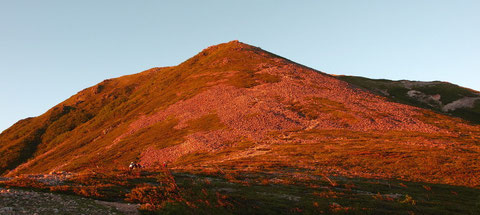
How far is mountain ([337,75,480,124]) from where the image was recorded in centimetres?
11094

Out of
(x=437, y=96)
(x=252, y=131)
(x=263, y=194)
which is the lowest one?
(x=263, y=194)

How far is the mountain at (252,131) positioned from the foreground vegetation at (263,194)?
8273 millimetres

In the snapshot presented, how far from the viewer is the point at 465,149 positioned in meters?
54.5

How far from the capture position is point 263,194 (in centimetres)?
2659

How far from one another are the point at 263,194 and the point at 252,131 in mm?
51691

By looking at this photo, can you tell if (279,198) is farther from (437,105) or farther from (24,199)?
(437,105)

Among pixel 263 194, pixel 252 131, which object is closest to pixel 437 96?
pixel 252 131

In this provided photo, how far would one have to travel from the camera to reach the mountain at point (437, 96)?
111 m

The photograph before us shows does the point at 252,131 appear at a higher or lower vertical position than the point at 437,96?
lower

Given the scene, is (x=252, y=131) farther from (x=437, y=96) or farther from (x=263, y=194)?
(x=437, y=96)

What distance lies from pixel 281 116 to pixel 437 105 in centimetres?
7582

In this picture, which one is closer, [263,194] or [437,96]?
[263,194]

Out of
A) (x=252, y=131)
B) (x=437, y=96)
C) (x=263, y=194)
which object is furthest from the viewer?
(x=437, y=96)

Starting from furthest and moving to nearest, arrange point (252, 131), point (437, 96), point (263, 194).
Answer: point (437, 96), point (252, 131), point (263, 194)
